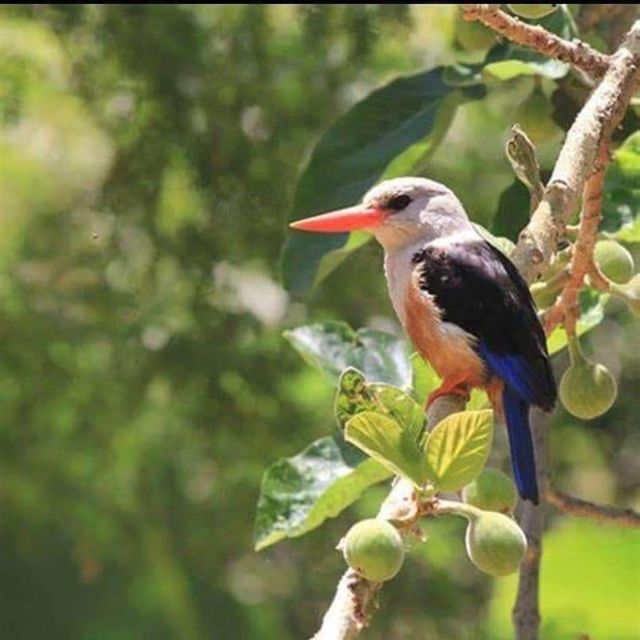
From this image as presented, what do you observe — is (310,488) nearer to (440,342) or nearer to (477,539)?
(440,342)

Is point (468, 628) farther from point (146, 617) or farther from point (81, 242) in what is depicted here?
point (81, 242)

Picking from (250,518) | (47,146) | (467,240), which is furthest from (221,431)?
(467,240)

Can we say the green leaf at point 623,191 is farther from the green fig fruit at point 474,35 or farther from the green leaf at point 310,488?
the green leaf at point 310,488

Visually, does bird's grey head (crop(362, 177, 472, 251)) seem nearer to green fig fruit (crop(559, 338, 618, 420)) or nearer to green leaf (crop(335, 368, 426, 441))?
green fig fruit (crop(559, 338, 618, 420))

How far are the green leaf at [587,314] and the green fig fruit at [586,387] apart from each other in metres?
0.22

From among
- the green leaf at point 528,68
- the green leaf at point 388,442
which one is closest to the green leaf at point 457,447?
the green leaf at point 388,442

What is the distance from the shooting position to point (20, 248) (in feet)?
12.7

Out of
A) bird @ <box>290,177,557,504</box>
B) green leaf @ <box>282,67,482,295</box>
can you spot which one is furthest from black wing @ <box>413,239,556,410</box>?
green leaf @ <box>282,67,482,295</box>

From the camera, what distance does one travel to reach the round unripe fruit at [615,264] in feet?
6.76

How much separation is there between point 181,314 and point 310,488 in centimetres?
121

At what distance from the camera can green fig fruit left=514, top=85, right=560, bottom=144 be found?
262 cm

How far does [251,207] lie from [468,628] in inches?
37.3

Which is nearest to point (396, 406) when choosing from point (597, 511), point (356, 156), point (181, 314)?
point (597, 511)

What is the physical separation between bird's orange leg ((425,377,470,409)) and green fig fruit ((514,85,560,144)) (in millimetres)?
548
